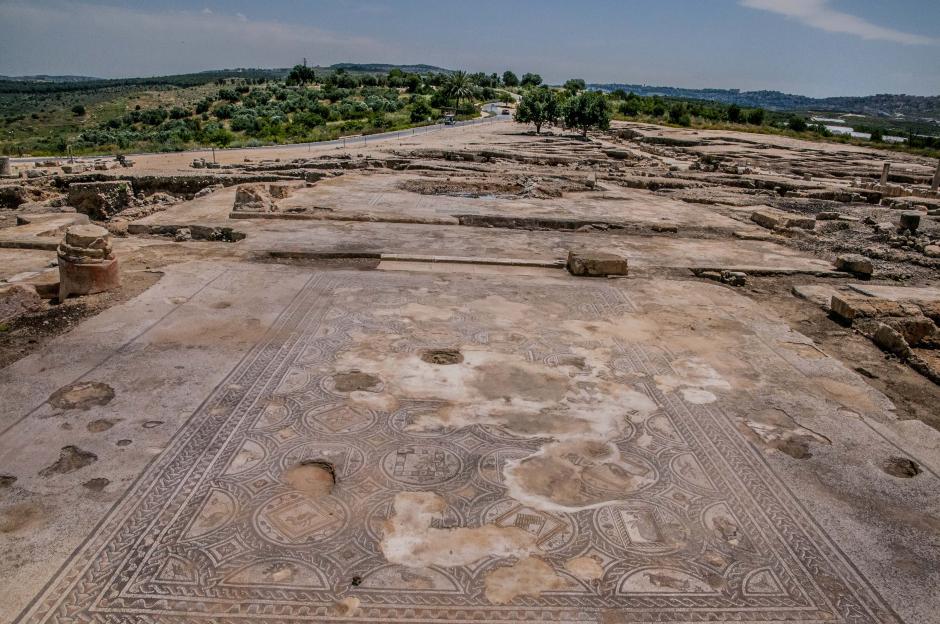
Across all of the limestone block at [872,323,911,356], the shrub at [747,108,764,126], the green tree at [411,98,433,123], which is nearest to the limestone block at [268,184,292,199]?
the limestone block at [872,323,911,356]

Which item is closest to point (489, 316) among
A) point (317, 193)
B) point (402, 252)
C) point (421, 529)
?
point (402, 252)

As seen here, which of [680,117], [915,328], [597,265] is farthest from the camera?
[680,117]

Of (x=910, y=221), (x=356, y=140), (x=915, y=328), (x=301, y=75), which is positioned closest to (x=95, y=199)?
(x=915, y=328)

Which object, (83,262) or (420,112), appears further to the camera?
(420,112)

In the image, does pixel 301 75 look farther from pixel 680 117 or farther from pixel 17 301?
pixel 17 301

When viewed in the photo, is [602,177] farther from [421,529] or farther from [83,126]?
[83,126]

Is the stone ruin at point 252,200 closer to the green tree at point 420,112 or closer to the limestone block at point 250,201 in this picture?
the limestone block at point 250,201
